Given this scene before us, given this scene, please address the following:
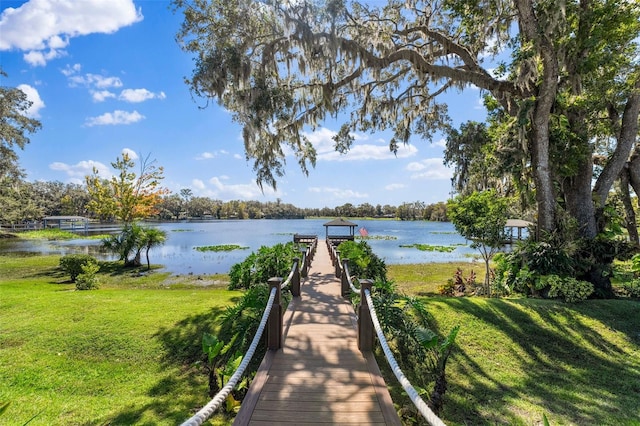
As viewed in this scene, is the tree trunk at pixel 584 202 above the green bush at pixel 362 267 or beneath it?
above

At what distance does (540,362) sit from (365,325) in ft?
12.3

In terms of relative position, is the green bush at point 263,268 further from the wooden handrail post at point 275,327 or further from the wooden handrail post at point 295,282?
the wooden handrail post at point 275,327

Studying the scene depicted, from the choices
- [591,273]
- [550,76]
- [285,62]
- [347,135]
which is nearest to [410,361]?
[591,273]

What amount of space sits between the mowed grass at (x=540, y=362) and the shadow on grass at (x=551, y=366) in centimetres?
1

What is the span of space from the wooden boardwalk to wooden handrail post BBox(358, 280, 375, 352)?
0.13 m

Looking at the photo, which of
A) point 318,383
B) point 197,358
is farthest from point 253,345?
point 197,358

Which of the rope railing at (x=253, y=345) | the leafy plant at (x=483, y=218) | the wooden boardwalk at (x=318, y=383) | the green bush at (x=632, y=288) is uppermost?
the leafy plant at (x=483, y=218)

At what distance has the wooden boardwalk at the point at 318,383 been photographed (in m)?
3.18

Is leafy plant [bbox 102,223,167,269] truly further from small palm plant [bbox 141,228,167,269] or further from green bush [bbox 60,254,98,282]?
green bush [bbox 60,254,98,282]

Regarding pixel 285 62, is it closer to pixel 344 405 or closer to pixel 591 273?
pixel 344 405

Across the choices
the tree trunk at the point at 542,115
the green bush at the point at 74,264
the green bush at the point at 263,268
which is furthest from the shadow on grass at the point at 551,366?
the green bush at the point at 74,264

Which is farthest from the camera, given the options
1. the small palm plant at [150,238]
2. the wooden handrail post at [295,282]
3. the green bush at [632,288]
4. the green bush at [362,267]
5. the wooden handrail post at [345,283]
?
the small palm plant at [150,238]

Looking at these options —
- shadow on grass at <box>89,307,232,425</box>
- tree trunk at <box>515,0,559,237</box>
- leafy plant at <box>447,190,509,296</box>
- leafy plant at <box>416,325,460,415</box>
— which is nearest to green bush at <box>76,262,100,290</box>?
shadow on grass at <box>89,307,232,425</box>

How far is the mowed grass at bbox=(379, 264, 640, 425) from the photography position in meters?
4.43
